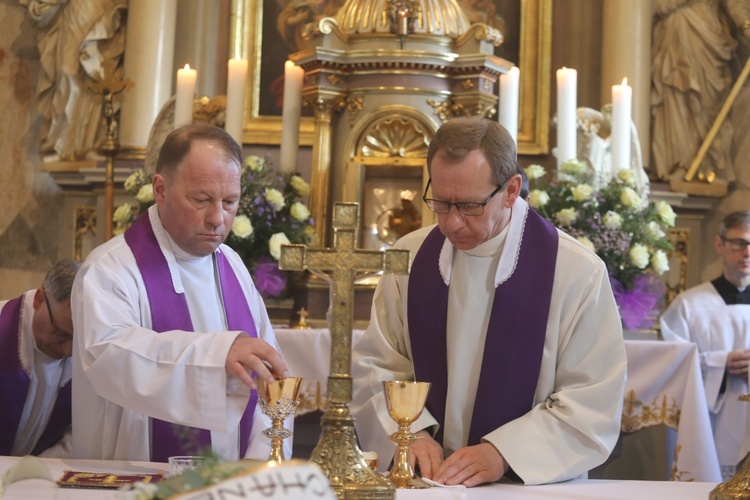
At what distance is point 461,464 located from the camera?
2.87 m

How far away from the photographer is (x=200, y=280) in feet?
11.6

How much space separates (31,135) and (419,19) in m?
3.66

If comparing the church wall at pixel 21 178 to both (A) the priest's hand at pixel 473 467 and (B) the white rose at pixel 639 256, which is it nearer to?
(B) the white rose at pixel 639 256

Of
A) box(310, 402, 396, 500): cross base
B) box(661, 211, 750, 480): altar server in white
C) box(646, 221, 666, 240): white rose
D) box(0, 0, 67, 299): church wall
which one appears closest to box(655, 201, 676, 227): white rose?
box(646, 221, 666, 240): white rose

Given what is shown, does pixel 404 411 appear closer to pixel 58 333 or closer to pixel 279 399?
pixel 279 399

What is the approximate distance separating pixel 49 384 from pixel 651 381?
2.96 m

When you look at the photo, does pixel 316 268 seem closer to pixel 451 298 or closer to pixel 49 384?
pixel 451 298

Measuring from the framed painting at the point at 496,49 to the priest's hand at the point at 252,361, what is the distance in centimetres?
556

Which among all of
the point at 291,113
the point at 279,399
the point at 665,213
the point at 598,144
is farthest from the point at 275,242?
the point at 279,399

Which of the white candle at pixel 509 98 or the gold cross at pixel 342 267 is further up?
the white candle at pixel 509 98

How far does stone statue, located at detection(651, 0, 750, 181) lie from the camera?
8125 mm

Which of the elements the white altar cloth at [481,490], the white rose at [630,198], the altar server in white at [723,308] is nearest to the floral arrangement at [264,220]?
the white rose at [630,198]

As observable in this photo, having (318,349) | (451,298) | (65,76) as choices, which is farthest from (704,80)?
(451,298)

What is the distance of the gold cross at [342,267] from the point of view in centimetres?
228
